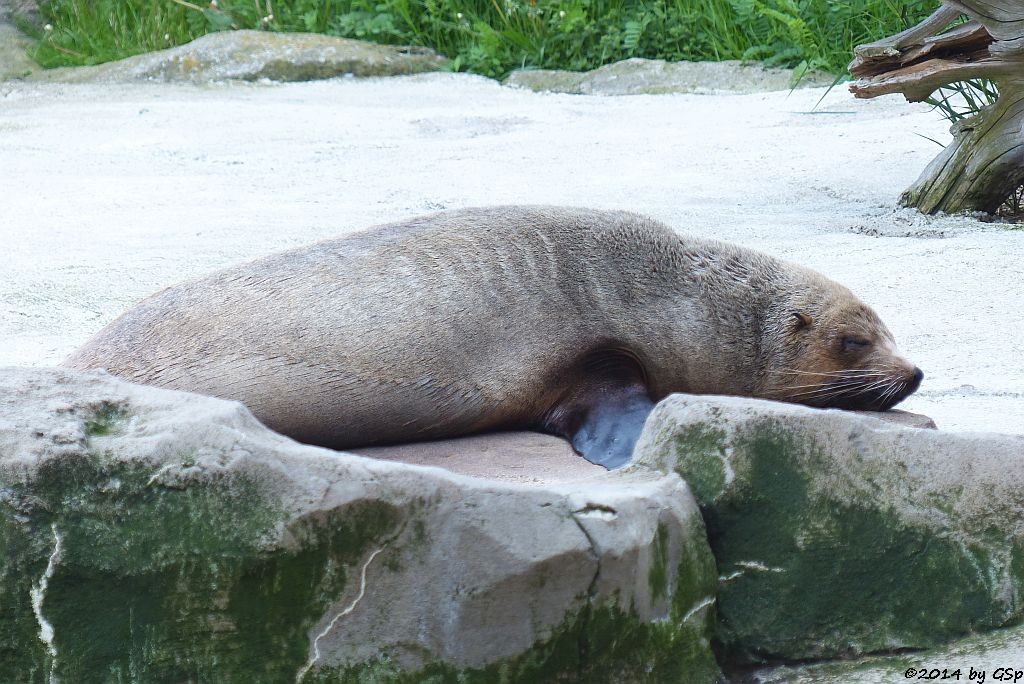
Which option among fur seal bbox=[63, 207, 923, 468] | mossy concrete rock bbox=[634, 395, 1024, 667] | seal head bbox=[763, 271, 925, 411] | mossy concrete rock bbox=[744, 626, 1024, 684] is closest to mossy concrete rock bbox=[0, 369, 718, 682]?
mossy concrete rock bbox=[634, 395, 1024, 667]

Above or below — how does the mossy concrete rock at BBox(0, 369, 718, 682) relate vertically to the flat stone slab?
above

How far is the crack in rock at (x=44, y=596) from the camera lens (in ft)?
7.81

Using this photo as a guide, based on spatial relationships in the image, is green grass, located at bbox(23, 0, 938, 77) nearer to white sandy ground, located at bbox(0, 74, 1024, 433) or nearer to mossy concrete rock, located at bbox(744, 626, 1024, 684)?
white sandy ground, located at bbox(0, 74, 1024, 433)

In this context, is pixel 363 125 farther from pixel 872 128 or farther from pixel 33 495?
pixel 33 495

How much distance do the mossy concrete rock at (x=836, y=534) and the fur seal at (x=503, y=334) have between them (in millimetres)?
920

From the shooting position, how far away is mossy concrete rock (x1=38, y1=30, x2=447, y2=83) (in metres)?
11.8

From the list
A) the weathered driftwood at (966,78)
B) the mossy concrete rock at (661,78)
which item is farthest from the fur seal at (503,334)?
the mossy concrete rock at (661,78)

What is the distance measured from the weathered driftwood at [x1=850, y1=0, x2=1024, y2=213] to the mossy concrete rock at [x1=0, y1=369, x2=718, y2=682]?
4.81 metres

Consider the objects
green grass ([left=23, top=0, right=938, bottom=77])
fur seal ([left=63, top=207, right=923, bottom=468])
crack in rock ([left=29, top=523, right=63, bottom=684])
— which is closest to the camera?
crack in rock ([left=29, top=523, right=63, bottom=684])

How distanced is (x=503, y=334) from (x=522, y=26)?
8798 millimetres

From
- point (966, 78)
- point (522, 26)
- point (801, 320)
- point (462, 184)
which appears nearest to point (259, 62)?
point (522, 26)

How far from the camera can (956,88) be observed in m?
7.44

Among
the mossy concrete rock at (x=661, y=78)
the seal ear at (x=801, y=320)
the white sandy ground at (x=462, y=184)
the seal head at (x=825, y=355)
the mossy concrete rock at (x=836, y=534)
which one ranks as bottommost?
the mossy concrete rock at (x=661, y=78)

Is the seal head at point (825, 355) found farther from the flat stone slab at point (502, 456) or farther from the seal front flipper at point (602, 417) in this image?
the flat stone slab at point (502, 456)
